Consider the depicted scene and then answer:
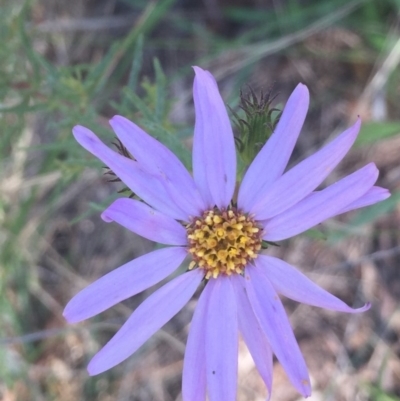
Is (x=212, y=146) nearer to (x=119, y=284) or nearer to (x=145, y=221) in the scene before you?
(x=145, y=221)

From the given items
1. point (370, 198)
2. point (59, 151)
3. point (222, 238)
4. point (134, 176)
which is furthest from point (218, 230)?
point (59, 151)

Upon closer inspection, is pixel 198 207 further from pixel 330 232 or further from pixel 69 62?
pixel 69 62

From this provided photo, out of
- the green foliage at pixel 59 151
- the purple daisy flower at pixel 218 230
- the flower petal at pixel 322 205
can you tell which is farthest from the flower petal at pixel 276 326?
the green foliage at pixel 59 151

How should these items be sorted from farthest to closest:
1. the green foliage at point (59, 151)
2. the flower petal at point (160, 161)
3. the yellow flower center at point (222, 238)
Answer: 1. the green foliage at point (59, 151)
2. the yellow flower center at point (222, 238)
3. the flower petal at point (160, 161)

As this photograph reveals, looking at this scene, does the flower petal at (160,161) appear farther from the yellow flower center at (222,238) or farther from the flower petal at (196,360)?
the flower petal at (196,360)

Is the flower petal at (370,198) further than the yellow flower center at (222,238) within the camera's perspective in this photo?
No

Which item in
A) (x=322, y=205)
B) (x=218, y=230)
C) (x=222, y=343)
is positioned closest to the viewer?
(x=322, y=205)

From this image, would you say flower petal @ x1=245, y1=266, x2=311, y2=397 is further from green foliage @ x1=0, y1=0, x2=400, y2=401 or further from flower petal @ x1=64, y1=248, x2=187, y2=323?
green foliage @ x1=0, y1=0, x2=400, y2=401
